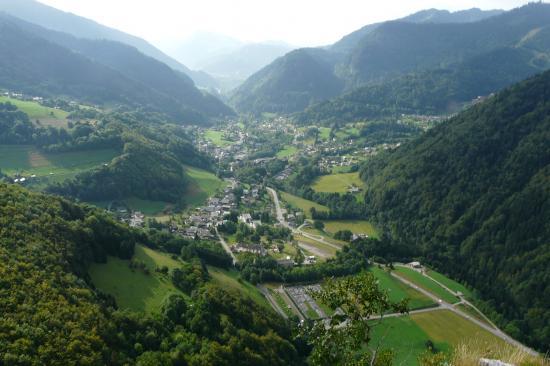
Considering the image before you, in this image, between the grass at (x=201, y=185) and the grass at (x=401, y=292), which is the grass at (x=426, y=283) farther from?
the grass at (x=201, y=185)

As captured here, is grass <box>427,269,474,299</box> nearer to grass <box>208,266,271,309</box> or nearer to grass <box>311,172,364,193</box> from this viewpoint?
grass <box>208,266,271,309</box>

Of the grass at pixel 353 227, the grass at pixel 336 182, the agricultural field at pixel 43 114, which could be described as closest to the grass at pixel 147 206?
the grass at pixel 353 227

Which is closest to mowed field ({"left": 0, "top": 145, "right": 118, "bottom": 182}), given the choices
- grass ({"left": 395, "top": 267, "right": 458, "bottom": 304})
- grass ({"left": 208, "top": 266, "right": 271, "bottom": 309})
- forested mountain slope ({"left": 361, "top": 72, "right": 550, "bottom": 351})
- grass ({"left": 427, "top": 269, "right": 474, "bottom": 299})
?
grass ({"left": 208, "top": 266, "right": 271, "bottom": 309})

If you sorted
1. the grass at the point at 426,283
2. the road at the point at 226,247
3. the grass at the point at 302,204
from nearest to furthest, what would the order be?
the grass at the point at 426,283 < the road at the point at 226,247 < the grass at the point at 302,204

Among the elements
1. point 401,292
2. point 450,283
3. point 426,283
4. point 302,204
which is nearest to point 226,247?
point 401,292

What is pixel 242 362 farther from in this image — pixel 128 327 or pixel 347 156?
pixel 347 156

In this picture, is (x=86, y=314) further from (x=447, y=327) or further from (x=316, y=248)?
(x=316, y=248)
